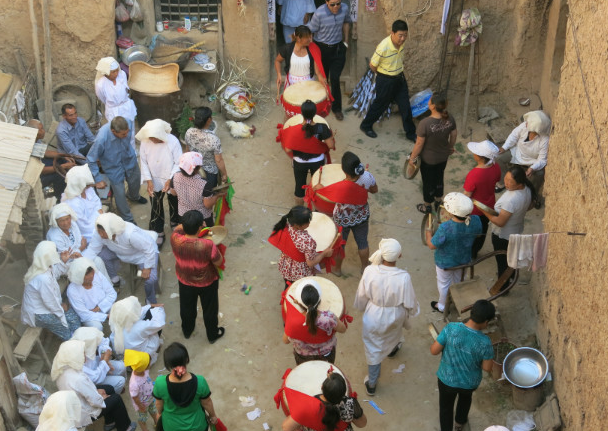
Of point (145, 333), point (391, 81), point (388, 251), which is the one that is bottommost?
point (145, 333)

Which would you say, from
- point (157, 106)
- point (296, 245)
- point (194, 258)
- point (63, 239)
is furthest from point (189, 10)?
point (296, 245)

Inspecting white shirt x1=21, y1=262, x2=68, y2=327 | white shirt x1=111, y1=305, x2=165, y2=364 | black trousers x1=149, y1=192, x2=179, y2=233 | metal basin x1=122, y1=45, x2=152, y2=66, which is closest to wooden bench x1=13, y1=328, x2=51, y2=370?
white shirt x1=21, y1=262, x2=68, y2=327

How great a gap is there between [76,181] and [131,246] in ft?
3.25

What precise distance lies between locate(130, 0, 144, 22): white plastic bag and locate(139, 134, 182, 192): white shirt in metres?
→ 3.35

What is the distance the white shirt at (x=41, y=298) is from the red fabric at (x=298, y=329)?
2.39 metres

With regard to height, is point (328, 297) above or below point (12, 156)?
below

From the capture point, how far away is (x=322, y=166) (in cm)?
872

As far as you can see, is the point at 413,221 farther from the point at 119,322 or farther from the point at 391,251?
the point at 119,322

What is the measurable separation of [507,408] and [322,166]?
337 cm

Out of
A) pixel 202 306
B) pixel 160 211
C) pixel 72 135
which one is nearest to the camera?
pixel 202 306

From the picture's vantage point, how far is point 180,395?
590 cm

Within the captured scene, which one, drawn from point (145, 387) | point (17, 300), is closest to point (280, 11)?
point (17, 300)

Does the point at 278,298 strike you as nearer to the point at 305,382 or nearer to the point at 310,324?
the point at 310,324

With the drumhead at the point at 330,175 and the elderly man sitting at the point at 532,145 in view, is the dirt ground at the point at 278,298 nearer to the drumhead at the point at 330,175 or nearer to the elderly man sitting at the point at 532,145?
the elderly man sitting at the point at 532,145
